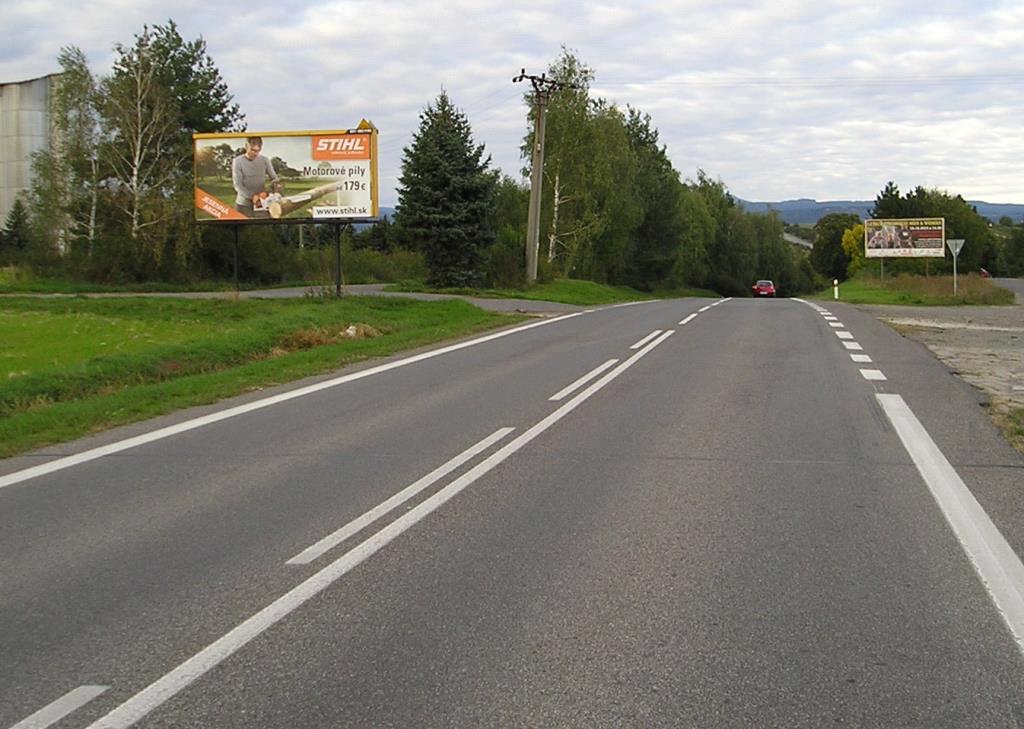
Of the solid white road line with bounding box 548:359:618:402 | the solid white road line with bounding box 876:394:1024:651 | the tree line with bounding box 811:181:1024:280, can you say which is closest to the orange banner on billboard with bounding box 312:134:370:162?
the solid white road line with bounding box 548:359:618:402

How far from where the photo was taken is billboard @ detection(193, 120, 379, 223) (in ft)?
98.4

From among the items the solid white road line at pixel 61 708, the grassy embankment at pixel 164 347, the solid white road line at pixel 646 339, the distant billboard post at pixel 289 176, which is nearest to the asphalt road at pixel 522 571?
the solid white road line at pixel 61 708

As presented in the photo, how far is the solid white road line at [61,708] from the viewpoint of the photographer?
383cm

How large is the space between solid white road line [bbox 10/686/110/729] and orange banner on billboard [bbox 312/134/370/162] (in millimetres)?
26814

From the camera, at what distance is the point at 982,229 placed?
4419 inches

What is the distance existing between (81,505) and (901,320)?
25574 mm

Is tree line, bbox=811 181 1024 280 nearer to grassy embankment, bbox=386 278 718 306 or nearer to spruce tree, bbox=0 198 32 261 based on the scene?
grassy embankment, bbox=386 278 718 306

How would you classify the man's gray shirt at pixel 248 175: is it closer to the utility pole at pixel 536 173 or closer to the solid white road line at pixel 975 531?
the utility pole at pixel 536 173

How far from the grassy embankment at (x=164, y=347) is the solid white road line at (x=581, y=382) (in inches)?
157

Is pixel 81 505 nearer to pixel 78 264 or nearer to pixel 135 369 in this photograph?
pixel 135 369

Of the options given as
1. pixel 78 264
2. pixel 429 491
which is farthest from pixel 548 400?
pixel 78 264

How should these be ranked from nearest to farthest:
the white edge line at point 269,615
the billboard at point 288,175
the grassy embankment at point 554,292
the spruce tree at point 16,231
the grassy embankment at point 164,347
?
the white edge line at point 269,615, the grassy embankment at point 164,347, the billboard at point 288,175, the grassy embankment at point 554,292, the spruce tree at point 16,231

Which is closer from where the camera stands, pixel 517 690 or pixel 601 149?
pixel 517 690

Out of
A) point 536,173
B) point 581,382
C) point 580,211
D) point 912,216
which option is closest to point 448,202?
point 536,173
